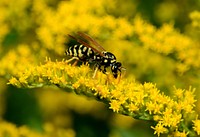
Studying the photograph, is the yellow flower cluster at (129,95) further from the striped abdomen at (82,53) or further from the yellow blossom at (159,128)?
the striped abdomen at (82,53)

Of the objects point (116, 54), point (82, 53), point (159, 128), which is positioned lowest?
point (159, 128)

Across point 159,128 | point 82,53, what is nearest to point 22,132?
point 82,53

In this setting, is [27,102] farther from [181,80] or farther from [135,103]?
[135,103]

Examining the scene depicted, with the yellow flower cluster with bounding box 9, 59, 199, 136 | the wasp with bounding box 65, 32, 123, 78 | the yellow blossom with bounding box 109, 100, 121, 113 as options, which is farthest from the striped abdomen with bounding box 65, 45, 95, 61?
the yellow blossom with bounding box 109, 100, 121, 113

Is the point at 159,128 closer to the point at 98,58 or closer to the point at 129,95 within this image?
the point at 129,95

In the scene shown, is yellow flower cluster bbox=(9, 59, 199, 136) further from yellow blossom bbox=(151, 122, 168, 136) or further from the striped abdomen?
the striped abdomen

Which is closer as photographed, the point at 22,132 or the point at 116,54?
the point at 22,132

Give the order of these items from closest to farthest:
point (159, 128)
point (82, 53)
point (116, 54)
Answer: point (159, 128), point (82, 53), point (116, 54)

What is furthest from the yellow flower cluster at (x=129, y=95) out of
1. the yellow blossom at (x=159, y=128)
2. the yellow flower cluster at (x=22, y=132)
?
the yellow flower cluster at (x=22, y=132)
